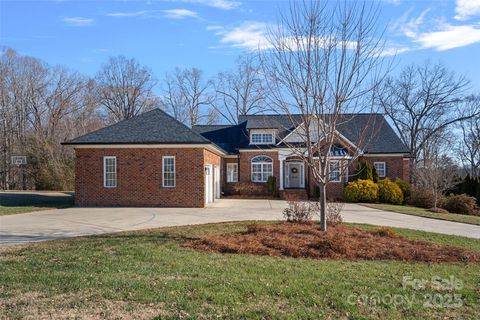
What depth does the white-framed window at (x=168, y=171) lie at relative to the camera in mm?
20656

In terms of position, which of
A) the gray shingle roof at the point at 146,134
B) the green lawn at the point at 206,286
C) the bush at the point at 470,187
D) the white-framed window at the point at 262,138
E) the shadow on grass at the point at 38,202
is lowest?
the green lawn at the point at 206,286

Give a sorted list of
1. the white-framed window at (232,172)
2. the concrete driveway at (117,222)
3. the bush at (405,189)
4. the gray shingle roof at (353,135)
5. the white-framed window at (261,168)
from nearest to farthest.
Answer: the concrete driveway at (117,222) < the bush at (405,189) < the gray shingle roof at (353,135) < the white-framed window at (261,168) < the white-framed window at (232,172)

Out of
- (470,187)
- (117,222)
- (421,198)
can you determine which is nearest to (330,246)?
(117,222)

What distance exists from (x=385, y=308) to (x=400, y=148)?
87.9 feet

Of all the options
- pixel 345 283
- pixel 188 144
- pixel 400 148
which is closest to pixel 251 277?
pixel 345 283

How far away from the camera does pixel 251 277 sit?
6680mm

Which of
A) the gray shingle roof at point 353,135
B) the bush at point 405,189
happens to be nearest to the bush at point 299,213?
the gray shingle roof at point 353,135

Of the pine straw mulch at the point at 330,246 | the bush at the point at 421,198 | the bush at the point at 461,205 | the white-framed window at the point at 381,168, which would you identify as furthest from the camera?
the white-framed window at the point at 381,168

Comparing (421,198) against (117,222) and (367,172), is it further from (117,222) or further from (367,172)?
(117,222)

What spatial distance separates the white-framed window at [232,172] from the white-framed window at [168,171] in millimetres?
10889

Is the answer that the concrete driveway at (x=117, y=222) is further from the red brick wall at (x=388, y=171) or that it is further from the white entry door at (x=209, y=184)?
the red brick wall at (x=388, y=171)

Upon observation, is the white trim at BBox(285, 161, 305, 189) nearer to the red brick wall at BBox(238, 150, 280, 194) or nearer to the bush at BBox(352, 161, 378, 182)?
the red brick wall at BBox(238, 150, 280, 194)

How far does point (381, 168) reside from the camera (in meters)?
30.1

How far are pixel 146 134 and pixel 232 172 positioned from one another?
1147 cm
